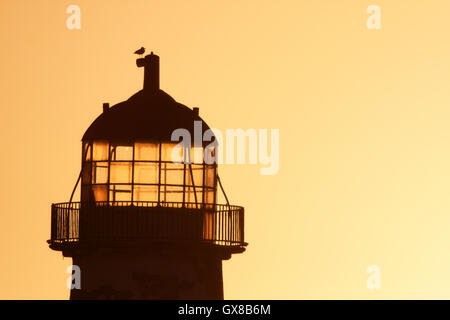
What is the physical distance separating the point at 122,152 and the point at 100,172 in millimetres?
713

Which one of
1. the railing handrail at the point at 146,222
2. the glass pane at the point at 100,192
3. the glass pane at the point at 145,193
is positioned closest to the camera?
the railing handrail at the point at 146,222

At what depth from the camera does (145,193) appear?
31812mm

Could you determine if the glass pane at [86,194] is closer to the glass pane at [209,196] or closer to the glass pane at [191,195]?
the glass pane at [191,195]

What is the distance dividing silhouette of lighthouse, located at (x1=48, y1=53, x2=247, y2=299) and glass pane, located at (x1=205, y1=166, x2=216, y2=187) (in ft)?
0.07

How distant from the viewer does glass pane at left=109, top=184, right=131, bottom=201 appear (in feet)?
104

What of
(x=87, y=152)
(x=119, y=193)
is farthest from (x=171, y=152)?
(x=87, y=152)

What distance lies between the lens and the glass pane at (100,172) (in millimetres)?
32156

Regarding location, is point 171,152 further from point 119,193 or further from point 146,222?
point 146,222

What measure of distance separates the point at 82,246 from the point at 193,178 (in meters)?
2.90

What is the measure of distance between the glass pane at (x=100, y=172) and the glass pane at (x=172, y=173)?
1.32 meters

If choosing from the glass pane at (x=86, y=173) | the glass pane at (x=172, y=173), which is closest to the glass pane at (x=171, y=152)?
the glass pane at (x=172, y=173)

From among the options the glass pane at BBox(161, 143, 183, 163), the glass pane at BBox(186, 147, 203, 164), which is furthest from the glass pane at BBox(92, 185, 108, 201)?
the glass pane at BBox(186, 147, 203, 164)
